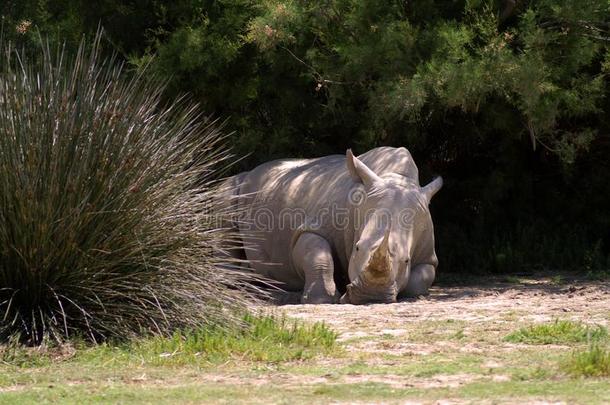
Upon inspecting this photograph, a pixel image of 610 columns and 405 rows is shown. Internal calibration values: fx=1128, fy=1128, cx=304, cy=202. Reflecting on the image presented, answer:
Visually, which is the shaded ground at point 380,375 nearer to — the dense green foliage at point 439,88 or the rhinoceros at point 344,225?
the rhinoceros at point 344,225

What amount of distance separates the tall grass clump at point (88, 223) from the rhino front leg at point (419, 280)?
3345mm

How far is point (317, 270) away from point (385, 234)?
1.34m

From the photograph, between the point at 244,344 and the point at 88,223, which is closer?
the point at 244,344

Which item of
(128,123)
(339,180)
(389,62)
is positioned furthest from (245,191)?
(128,123)

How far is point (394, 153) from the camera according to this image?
1159 cm

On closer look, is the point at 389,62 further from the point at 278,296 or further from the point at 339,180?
the point at 278,296

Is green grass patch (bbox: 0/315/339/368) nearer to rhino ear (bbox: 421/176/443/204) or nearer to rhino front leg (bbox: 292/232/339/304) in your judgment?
rhino front leg (bbox: 292/232/339/304)

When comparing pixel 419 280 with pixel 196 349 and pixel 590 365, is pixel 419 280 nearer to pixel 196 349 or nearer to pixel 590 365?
pixel 196 349

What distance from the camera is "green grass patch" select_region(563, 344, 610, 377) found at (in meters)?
6.43

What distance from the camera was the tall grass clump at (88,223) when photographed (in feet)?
24.3

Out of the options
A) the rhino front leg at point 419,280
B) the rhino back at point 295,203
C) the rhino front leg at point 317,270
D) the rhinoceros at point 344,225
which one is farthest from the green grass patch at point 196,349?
the rhino back at point 295,203

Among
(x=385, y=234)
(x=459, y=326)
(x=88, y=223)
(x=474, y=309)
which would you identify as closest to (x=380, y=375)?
(x=459, y=326)

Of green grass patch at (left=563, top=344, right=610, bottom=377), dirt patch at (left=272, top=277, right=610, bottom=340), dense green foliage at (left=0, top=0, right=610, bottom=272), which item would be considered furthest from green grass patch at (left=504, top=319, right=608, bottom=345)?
dense green foliage at (left=0, top=0, right=610, bottom=272)

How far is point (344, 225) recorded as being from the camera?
11.3m
